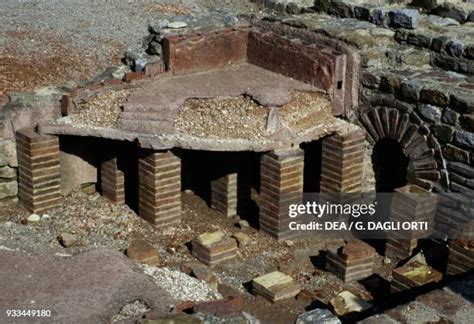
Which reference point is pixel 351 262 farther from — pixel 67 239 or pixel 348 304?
pixel 67 239

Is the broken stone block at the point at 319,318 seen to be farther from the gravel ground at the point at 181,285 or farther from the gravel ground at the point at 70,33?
the gravel ground at the point at 70,33

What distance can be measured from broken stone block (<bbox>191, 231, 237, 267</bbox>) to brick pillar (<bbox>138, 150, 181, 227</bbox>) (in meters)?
0.56

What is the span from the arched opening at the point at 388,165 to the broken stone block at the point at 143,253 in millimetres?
2860

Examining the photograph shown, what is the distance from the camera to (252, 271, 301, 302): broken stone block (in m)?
8.98

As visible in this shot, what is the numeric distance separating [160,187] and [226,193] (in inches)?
38.7

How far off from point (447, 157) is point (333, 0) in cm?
321

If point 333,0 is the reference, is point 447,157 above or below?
below

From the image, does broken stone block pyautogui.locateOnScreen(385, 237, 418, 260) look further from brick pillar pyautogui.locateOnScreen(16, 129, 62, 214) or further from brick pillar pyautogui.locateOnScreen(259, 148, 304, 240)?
brick pillar pyautogui.locateOnScreen(16, 129, 62, 214)

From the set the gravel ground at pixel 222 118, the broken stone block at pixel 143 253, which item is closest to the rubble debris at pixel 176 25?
the gravel ground at pixel 222 118

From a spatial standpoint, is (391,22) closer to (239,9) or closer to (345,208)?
(345,208)

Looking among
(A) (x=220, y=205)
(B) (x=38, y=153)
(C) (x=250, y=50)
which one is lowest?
(A) (x=220, y=205)

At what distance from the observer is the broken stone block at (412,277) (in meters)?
9.05

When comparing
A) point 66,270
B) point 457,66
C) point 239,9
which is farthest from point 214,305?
point 239,9

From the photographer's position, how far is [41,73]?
11.7 m
